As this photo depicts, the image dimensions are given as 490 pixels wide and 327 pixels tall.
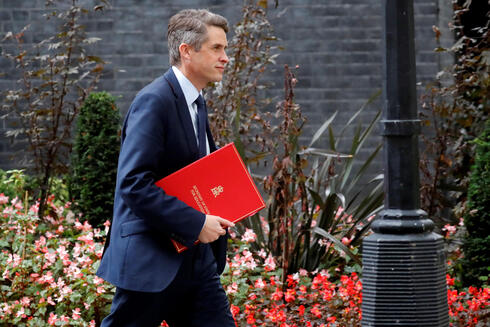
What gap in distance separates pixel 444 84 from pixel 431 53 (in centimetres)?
54

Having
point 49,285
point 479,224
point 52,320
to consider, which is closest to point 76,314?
point 52,320

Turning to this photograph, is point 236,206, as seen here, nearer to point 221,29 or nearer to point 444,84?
point 221,29

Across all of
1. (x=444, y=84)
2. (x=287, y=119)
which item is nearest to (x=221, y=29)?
(x=287, y=119)

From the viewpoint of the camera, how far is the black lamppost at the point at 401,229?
328 centimetres

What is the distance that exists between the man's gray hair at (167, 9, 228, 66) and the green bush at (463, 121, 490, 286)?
2.91 metres

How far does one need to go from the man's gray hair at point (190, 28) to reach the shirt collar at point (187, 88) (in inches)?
2.6

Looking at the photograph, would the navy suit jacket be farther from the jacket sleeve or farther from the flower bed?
the flower bed

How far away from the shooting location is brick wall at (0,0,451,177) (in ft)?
27.6

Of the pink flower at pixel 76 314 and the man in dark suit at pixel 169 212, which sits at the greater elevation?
the man in dark suit at pixel 169 212

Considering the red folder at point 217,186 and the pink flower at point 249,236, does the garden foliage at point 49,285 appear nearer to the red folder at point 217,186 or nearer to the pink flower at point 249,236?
the pink flower at point 249,236

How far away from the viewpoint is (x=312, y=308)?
471 centimetres

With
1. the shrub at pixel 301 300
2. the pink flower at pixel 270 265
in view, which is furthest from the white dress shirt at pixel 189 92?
the pink flower at pixel 270 265

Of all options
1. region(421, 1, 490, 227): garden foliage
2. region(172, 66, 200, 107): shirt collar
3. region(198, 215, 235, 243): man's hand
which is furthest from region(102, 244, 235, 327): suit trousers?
region(421, 1, 490, 227): garden foliage

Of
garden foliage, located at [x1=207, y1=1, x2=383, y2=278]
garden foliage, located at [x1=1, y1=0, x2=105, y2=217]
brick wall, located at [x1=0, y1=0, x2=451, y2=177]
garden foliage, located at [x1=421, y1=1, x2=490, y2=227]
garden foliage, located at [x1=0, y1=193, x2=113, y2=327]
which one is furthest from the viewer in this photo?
brick wall, located at [x1=0, y1=0, x2=451, y2=177]
